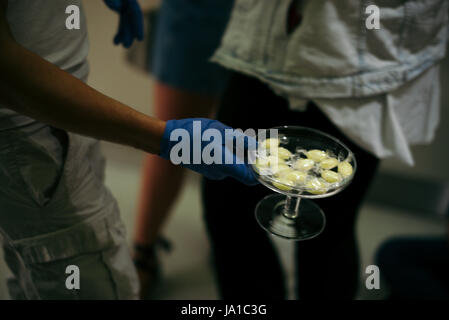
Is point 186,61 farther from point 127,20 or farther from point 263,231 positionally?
point 263,231

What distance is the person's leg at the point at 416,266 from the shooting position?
1107 mm

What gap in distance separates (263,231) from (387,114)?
0.36m

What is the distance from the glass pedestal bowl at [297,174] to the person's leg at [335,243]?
9 cm

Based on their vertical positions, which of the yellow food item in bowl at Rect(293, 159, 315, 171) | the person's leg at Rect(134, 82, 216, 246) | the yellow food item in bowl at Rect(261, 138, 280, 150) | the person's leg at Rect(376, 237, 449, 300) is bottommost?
the person's leg at Rect(376, 237, 449, 300)

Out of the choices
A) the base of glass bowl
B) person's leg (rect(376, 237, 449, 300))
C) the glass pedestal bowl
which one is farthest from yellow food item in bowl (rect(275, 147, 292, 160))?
person's leg (rect(376, 237, 449, 300))

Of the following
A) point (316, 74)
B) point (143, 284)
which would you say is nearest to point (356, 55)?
point (316, 74)

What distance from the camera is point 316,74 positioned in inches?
29.6

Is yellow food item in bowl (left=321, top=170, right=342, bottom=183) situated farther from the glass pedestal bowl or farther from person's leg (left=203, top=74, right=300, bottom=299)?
person's leg (left=203, top=74, right=300, bottom=299)

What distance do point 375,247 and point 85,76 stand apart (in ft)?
4.01

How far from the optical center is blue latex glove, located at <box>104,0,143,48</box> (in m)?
0.79

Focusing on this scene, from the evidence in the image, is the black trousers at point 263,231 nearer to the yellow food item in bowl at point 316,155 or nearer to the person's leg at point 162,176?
the yellow food item in bowl at point 316,155

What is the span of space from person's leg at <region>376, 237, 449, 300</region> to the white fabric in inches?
19.5

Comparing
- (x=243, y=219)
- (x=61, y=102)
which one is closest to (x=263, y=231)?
(x=243, y=219)

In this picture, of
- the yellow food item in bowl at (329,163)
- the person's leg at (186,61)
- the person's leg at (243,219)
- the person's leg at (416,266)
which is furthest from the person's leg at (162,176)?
the person's leg at (416,266)
